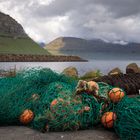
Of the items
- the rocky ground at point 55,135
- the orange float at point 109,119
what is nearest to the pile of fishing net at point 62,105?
the orange float at point 109,119

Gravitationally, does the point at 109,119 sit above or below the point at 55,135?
above

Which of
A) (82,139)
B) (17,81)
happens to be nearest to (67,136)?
(82,139)

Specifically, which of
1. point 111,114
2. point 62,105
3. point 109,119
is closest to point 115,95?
point 111,114

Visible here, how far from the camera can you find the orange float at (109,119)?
341 inches

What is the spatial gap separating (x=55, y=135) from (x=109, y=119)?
149 centimetres

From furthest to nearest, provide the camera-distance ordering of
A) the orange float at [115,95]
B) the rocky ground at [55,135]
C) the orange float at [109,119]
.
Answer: the orange float at [115,95] < the orange float at [109,119] < the rocky ground at [55,135]

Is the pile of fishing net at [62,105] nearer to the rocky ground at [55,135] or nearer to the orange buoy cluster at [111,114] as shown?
the orange buoy cluster at [111,114]

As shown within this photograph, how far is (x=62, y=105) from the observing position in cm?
857

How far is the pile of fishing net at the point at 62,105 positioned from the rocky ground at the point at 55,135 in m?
0.19

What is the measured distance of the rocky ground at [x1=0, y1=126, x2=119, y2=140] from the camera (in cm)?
806

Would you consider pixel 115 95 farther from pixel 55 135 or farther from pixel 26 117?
pixel 26 117

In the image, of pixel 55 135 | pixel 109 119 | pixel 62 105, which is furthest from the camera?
pixel 109 119

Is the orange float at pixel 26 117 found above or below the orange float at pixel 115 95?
below

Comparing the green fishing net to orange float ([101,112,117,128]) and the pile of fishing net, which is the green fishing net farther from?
orange float ([101,112,117,128])
